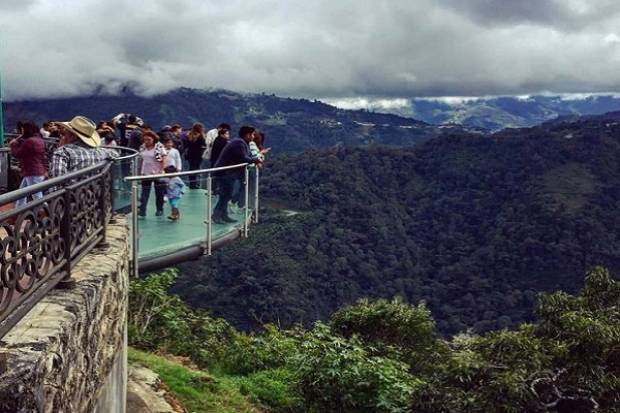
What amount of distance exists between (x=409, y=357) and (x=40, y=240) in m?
11.0

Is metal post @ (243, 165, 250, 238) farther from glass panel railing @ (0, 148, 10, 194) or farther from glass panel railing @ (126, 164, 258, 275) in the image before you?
glass panel railing @ (0, 148, 10, 194)

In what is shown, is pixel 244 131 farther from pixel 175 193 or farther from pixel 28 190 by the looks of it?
pixel 28 190

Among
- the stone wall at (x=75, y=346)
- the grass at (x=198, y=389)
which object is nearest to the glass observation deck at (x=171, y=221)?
the stone wall at (x=75, y=346)

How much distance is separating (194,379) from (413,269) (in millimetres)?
108780

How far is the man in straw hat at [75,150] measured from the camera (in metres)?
5.64

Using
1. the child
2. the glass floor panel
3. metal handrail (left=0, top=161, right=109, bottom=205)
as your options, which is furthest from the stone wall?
the child

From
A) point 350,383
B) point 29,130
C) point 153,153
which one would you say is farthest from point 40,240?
point 350,383

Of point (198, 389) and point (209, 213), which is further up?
point (209, 213)

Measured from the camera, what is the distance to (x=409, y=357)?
13.1 meters

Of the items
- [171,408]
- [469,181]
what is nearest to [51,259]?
[171,408]

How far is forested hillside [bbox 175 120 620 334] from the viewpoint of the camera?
87688 mm

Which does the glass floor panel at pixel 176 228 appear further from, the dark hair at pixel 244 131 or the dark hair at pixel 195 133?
the dark hair at pixel 195 133

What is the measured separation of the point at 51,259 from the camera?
362 cm

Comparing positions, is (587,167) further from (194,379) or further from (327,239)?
(194,379)
